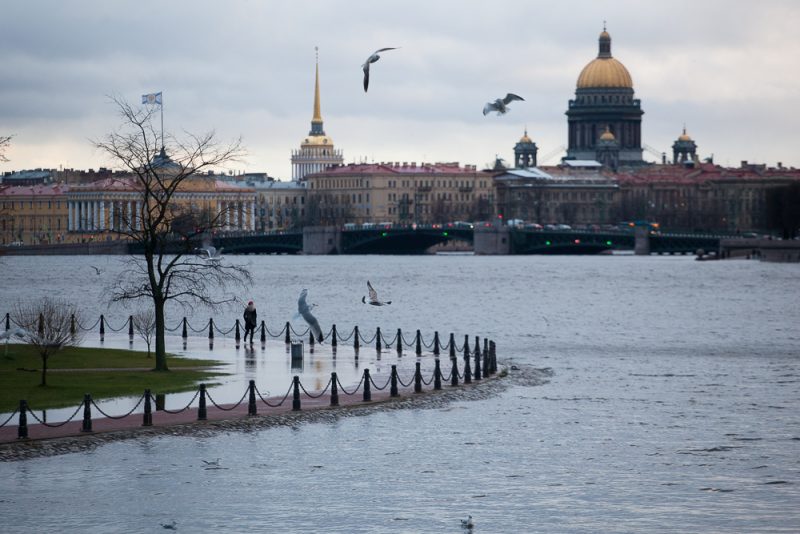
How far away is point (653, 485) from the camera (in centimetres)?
2289

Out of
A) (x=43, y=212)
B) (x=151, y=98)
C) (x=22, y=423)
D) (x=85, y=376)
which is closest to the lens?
(x=22, y=423)

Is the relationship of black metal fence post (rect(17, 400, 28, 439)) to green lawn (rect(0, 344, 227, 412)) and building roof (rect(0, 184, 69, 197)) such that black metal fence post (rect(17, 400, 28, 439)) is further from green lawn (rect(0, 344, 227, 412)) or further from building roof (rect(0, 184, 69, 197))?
building roof (rect(0, 184, 69, 197))

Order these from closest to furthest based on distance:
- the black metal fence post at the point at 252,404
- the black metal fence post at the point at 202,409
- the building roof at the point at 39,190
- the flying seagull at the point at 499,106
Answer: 1. the black metal fence post at the point at 202,409
2. the black metal fence post at the point at 252,404
3. the flying seagull at the point at 499,106
4. the building roof at the point at 39,190

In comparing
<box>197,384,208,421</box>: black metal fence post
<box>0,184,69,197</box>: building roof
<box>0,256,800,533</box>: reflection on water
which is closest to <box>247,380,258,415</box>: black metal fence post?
<box>0,256,800,533</box>: reflection on water

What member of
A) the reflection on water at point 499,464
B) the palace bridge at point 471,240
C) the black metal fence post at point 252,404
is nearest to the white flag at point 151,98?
the palace bridge at point 471,240

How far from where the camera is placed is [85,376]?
30.4m

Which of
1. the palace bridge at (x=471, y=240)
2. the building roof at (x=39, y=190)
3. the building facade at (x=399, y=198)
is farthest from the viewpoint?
the building facade at (x=399, y=198)

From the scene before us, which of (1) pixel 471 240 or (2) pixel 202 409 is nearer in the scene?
(2) pixel 202 409

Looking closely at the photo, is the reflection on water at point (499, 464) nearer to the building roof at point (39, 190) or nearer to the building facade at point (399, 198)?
the building roof at point (39, 190)

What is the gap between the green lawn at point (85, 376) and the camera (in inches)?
1086

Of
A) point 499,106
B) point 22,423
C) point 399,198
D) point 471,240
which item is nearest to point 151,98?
point 471,240

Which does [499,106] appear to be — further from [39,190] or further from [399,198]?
[399,198]

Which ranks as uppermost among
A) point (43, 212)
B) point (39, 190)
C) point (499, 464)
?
point (39, 190)

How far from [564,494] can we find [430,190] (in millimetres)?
175576
